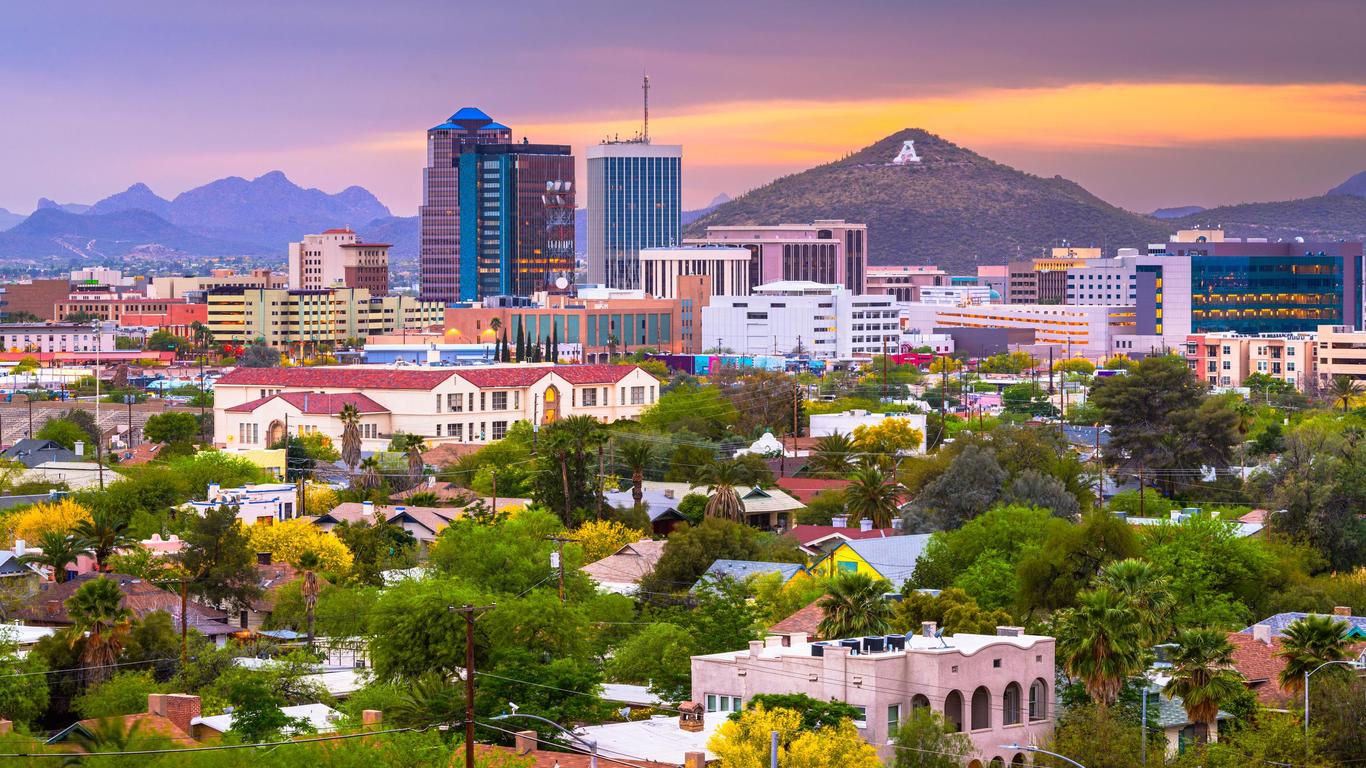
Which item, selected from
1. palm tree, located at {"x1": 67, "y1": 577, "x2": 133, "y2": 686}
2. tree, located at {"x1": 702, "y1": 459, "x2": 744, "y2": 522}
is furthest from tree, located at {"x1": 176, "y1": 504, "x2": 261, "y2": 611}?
tree, located at {"x1": 702, "y1": 459, "x2": 744, "y2": 522}

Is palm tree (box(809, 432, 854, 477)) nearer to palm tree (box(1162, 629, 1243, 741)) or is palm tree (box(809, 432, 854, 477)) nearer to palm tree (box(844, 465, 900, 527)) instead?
palm tree (box(844, 465, 900, 527))

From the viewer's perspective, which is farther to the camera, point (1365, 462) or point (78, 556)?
point (1365, 462)

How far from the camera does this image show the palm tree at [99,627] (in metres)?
61.2

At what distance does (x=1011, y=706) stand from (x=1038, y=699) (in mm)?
1070

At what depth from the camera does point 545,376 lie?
151250 mm

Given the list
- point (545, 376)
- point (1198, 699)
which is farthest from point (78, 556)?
point (545, 376)

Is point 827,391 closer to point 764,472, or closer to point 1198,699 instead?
point 764,472

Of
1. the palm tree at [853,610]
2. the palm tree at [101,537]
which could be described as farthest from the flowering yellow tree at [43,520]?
the palm tree at [853,610]

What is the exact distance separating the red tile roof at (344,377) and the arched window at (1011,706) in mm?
91496

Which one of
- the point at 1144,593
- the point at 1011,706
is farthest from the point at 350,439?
the point at 1011,706

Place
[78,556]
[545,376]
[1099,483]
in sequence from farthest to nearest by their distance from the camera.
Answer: [545,376] → [1099,483] → [78,556]

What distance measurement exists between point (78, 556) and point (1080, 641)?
140 ft

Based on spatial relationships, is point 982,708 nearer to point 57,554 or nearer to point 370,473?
point 57,554

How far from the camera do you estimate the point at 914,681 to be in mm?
51969
